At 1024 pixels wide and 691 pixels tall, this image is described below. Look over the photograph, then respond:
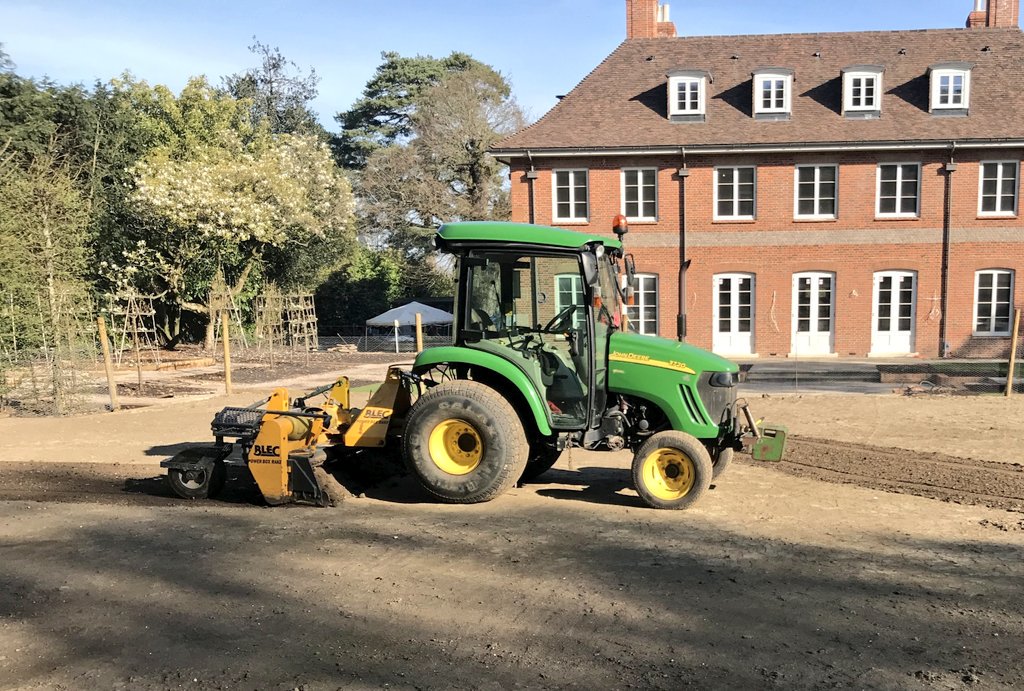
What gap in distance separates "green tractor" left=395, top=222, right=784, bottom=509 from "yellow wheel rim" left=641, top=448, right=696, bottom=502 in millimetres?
10

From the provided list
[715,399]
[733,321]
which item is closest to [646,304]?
[733,321]

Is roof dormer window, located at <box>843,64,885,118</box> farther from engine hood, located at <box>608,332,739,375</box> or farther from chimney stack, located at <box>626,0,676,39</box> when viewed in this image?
engine hood, located at <box>608,332,739,375</box>

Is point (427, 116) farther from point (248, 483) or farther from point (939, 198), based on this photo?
point (248, 483)

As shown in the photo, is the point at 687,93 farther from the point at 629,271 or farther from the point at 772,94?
the point at 629,271

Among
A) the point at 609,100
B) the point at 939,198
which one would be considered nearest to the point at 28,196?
the point at 609,100

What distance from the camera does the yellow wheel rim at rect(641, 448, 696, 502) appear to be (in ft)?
A: 22.1

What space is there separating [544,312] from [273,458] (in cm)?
271

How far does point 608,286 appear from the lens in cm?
711

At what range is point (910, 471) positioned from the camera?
26.7 ft

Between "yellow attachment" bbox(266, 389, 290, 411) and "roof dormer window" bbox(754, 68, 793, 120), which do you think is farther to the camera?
"roof dormer window" bbox(754, 68, 793, 120)

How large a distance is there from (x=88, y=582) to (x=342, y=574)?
1.66 m

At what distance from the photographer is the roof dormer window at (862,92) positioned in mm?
21719

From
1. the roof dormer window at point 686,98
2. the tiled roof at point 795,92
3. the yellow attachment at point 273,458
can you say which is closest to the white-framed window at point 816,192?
the tiled roof at point 795,92

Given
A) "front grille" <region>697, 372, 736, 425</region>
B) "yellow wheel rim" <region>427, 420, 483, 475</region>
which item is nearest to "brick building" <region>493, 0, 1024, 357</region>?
"front grille" <region>697, 372, 736, 425</region>
